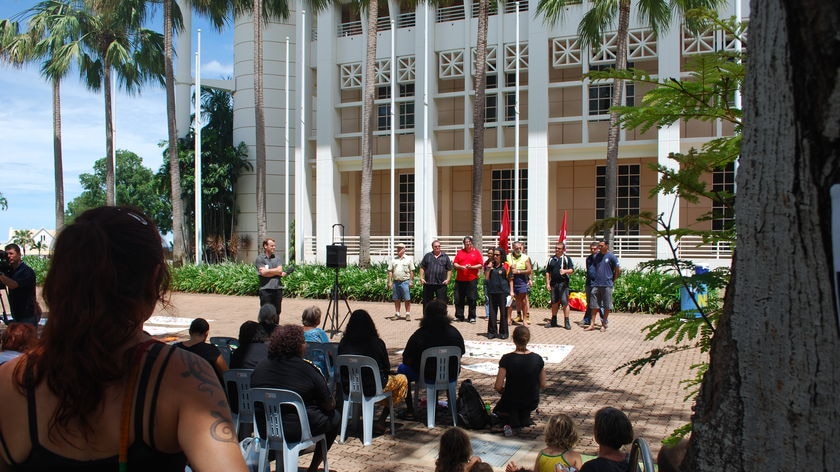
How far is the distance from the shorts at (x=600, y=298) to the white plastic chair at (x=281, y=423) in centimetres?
950

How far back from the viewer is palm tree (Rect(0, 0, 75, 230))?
99.0ft

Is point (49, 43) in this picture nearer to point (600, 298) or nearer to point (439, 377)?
point (600, 298)

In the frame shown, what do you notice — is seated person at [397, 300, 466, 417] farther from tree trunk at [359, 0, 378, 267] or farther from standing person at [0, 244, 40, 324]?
tree trunk at [359, 0, 378, 267]

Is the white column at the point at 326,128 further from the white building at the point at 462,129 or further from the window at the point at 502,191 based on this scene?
the window at the point at 502,191

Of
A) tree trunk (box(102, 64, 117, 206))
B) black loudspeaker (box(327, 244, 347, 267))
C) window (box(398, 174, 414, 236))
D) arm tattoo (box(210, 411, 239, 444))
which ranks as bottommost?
black loudspeaker (box(327, 244, 347, 267))

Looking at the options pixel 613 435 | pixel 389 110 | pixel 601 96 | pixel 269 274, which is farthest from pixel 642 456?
pixel 389 110

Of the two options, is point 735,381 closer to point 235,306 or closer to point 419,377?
point 419,377

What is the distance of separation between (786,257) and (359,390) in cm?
530

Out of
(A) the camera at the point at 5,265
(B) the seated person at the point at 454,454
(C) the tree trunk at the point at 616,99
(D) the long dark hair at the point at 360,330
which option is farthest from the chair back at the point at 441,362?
(C) the tree trunk at the point at 616,99

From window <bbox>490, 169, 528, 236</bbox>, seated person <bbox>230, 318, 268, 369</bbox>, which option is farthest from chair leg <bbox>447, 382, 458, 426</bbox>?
window <bbox>490, 169, 528, 236</bbox>

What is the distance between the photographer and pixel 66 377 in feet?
5.02

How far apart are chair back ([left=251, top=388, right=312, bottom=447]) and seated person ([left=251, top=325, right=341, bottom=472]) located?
0.37 feet

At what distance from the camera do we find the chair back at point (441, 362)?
273 inches

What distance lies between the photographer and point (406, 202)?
3012 centimetres
